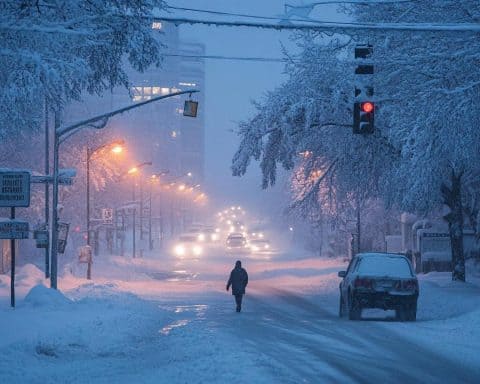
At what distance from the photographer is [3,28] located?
13.3 m

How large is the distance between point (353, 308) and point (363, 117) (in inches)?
220

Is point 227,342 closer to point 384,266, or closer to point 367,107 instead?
point 367,107

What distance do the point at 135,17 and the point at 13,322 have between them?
6690 millimetres

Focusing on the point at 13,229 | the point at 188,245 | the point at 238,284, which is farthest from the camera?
the point at 188,245

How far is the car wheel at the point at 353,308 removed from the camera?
2062cm

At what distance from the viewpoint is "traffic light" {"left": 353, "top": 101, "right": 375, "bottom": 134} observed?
686 inches

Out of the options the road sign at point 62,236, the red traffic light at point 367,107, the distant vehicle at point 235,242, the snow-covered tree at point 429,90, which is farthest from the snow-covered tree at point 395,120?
the distant vehicle at point 235,242

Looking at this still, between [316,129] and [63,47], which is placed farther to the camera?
[316,129]

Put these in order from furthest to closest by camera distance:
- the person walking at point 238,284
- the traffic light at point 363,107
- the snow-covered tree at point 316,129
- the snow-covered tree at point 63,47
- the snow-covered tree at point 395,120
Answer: the snow-covered tree at point 316,129 → the person walking at point 238,284 → the snow-covered tree at point 395,120 → the traffic light at point 363,107 → the snow-covered tree at point 63,47

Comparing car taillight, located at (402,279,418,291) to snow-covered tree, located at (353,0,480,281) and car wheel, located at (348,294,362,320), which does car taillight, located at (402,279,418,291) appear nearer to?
car wheel, located at (348,294,362,320)

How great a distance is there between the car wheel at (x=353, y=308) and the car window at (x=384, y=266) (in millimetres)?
703

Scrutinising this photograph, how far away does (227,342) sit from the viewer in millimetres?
14648

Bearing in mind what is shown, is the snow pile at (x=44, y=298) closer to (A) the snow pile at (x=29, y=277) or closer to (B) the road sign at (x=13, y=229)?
(B) the road sign at (x=13, y=229)

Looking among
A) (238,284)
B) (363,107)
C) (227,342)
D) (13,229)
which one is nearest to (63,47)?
(227,342)
